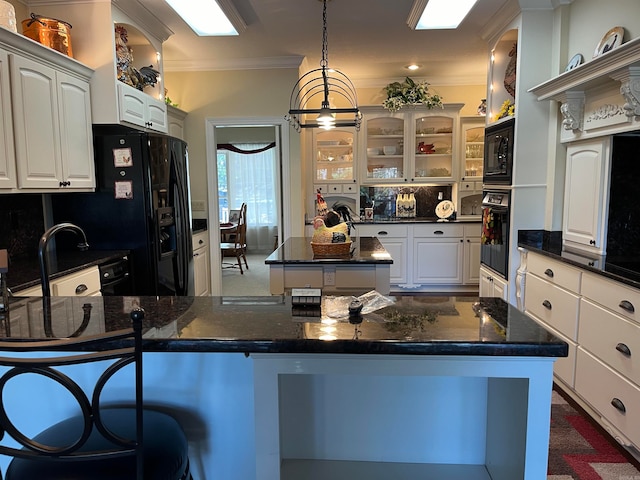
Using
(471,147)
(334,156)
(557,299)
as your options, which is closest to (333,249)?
(557,299)

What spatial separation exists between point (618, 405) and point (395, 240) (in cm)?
326

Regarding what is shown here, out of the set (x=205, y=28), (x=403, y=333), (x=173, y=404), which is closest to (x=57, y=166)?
(x=205, y=28)

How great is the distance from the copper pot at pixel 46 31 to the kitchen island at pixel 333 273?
1.95m

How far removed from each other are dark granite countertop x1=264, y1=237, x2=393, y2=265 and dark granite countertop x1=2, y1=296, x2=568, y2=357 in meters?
1.48

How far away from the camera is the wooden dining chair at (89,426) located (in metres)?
0.80

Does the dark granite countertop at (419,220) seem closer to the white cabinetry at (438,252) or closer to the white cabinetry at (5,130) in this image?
the white cabinetry at (438,252)

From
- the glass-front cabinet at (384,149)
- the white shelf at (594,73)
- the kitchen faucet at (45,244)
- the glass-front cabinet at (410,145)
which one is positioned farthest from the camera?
the glass-front cabinet at (384,149)

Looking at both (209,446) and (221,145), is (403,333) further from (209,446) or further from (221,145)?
(221,145)

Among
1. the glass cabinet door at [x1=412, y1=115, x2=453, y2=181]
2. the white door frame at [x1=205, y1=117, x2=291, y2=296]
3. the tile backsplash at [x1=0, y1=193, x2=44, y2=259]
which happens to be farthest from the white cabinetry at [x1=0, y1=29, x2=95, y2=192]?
the glass cabinet door at [x1=412, y1=115, x2=453, y2=181]

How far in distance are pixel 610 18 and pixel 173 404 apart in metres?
3.18

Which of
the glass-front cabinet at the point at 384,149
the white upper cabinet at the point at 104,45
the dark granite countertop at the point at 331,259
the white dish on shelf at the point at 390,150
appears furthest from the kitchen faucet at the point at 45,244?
the white dish on shelf at the point at 390,150

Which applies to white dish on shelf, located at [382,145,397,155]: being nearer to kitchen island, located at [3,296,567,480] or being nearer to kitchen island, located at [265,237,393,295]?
kitchen island, located at [265,237,393,295]

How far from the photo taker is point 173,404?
126 cm

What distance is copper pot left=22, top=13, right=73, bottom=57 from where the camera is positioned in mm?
2688
